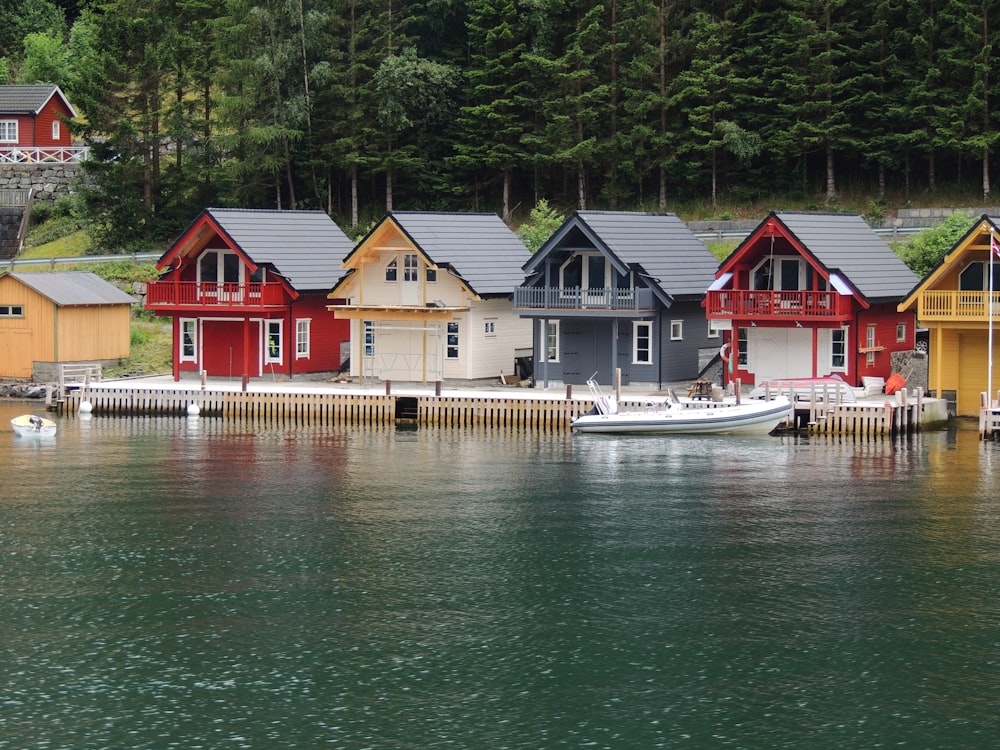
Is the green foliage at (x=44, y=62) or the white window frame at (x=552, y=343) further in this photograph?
the green foliage at (x=44, y=62)

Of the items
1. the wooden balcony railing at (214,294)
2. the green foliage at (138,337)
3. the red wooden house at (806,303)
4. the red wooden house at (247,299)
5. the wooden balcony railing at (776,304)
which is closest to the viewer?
the wooden balcony railing at (776,304)

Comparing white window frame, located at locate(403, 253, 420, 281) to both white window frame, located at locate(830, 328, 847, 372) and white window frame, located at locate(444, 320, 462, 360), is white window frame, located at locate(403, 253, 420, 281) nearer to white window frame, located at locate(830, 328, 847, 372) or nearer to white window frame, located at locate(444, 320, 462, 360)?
white window frame, located at locate(444, 320, 462, 360)

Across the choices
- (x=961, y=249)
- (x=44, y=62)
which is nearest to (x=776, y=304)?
(x=961, y=249)

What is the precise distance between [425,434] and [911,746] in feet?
117

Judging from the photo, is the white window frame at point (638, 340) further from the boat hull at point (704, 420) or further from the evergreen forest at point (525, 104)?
the evergreen forest at point (525, 104)

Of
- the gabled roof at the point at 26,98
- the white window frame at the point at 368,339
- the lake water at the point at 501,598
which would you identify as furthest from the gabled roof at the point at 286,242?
the gabled roof at the point at 26,98

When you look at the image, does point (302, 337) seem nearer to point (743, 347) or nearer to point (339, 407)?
point (339, 407)

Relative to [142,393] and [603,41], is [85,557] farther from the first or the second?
[603,41]

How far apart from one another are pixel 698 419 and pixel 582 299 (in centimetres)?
915

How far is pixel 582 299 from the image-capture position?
2648 inches

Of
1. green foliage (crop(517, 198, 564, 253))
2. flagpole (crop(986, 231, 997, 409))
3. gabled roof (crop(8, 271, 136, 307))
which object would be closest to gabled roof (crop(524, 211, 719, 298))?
green foliage (crop(517, 198, 564, 253))

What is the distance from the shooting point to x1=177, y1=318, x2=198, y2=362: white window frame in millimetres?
73500

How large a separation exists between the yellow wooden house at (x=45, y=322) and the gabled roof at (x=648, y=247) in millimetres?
20367

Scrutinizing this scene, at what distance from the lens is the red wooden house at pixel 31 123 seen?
361 ft
